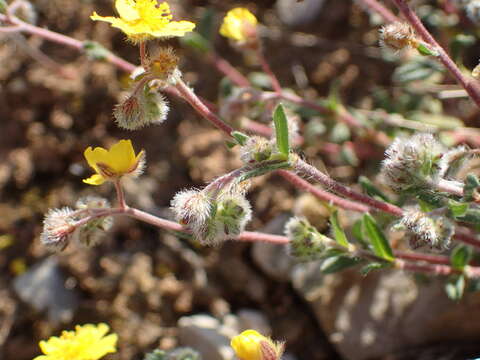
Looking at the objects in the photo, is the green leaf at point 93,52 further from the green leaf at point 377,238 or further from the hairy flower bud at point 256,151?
the green leaf at point 377,238

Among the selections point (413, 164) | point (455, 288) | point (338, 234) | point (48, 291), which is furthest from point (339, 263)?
point (48, 291)

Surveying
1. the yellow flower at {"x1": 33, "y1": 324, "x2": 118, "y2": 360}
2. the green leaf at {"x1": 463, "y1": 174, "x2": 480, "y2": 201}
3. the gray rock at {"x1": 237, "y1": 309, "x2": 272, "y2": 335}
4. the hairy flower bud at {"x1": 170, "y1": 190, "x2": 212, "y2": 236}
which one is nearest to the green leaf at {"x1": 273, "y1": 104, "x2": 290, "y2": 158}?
the hairy flower bud at {"x1": 170, "y1": 190, "x2": 212, "y2": 236}

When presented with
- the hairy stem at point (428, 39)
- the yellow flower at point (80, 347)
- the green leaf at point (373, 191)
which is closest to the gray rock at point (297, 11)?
the green leaf at point (373, 191)

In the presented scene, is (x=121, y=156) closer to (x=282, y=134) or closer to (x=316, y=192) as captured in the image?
(x=282, y=134)

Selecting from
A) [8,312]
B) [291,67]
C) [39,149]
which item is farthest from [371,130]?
[8,312]

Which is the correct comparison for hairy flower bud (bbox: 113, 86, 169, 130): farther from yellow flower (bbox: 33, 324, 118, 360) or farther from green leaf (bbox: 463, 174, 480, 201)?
green leaf (bbox: 463, 174, 480, 201)

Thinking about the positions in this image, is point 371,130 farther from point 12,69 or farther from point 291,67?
point 12,69
